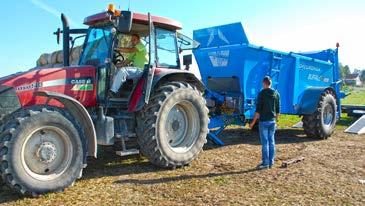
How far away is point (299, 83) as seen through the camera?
11.0 metres

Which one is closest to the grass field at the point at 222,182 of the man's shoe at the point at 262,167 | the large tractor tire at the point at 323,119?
the man's shoe at the point at 262,167

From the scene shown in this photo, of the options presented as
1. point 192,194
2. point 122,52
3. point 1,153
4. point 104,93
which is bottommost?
point 192,194

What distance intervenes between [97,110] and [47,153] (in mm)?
1351

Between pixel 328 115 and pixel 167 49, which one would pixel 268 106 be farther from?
pixel 328 115

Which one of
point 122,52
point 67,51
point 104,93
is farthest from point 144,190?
point 67,51

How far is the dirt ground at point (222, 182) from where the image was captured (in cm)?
547

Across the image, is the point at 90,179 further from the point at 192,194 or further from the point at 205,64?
the point at 205,64

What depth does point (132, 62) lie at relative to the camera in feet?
23.4

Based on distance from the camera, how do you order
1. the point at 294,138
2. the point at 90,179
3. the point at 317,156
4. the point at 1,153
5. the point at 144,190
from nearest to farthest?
1. the point at 1,153
2. the point at 144,190
3. the point at 90,179
4. the point at 317,156
5. the point at 294,138

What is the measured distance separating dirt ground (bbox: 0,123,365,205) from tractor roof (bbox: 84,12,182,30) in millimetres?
2488

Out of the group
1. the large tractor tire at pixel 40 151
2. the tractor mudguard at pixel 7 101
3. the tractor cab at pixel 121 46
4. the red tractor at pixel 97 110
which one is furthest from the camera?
the tractor cab at pixel 121 46

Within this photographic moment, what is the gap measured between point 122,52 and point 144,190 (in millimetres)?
2417

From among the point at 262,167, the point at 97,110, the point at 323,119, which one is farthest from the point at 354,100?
the point at 97,110

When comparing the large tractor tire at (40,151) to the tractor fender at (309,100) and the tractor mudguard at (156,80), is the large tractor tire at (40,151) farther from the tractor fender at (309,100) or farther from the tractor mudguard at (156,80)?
the tractor fender at (309,100)
